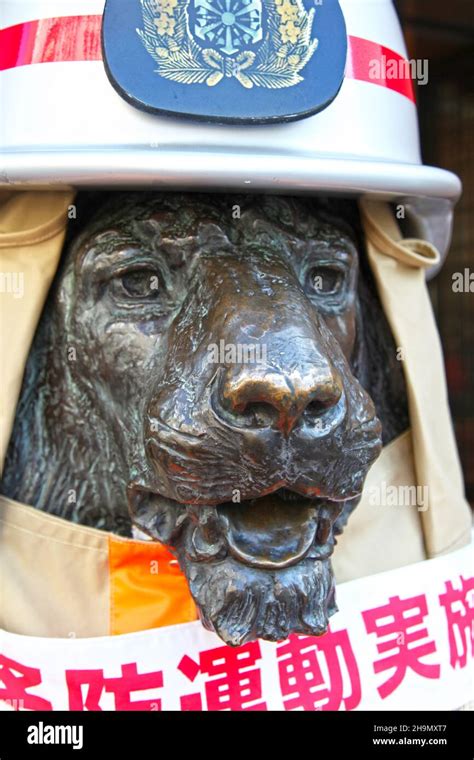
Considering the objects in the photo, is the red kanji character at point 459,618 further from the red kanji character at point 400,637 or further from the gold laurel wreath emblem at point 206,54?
the gold laurel wreath emblem at point 206,54

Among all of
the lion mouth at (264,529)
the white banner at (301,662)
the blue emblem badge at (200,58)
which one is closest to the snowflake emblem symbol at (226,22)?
the blue emblem badge at (200,58)

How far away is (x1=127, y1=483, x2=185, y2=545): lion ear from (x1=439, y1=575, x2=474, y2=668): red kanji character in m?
0.75

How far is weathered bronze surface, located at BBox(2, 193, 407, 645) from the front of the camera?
137 cm

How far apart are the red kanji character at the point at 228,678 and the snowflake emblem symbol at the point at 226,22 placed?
1124 mm

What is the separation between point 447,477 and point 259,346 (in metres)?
0.83

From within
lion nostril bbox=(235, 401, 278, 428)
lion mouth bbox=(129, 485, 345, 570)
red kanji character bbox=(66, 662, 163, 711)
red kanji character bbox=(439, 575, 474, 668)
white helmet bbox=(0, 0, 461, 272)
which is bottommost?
red kanji character bbox=(66, 662, 163, 711)

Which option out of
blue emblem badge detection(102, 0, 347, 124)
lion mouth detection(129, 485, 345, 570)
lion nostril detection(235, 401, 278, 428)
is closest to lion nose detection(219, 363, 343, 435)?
lion nostril detection(235, 401, 278, 428)

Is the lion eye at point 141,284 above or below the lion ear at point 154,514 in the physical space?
above

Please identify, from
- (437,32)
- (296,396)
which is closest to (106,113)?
(296,396)

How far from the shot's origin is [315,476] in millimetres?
1388

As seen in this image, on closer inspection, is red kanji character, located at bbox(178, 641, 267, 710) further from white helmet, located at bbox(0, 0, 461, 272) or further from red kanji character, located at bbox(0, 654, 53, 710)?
white helmet, located at bbox(0, 0, 461, 272)

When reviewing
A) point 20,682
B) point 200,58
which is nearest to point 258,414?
point 200,58

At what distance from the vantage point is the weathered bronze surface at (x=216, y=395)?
1371mm

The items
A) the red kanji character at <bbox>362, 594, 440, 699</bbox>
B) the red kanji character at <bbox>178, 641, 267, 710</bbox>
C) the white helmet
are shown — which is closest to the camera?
the white helmet
